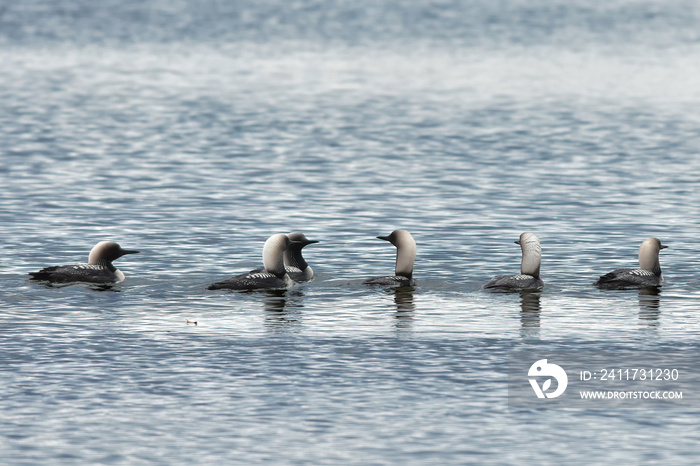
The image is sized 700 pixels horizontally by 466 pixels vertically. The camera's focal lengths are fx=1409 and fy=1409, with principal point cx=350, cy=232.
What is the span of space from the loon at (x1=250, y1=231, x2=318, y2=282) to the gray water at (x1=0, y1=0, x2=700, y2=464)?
17.5 inches

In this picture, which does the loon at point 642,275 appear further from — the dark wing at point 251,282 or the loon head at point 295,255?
the dark wing at point 251,282

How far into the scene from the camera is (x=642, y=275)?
25453 mm

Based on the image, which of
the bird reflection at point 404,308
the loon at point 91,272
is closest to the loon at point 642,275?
the bird reflection at point 404,308

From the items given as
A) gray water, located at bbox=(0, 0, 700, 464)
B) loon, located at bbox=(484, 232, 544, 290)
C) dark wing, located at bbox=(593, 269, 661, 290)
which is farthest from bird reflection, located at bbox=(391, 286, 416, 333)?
dark wing, located at bbox=(593, 269, 661, 290)

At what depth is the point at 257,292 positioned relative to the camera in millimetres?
25156

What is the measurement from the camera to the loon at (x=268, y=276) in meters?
25.0

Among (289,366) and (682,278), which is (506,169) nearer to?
(682,278)

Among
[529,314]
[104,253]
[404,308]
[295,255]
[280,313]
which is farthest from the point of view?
[295,255]

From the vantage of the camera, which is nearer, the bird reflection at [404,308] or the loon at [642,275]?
the bird reflection at [404,308]

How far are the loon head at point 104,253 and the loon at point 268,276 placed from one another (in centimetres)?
232

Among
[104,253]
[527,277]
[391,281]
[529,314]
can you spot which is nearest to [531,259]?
[527,277]

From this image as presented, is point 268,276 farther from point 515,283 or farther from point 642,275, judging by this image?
point 642,275

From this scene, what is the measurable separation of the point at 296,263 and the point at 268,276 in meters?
1.39

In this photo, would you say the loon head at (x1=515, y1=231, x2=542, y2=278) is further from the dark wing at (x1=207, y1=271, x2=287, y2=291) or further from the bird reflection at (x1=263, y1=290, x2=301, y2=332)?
the dark wing at (x1=207, y1=271, x2=287, y2=291)
